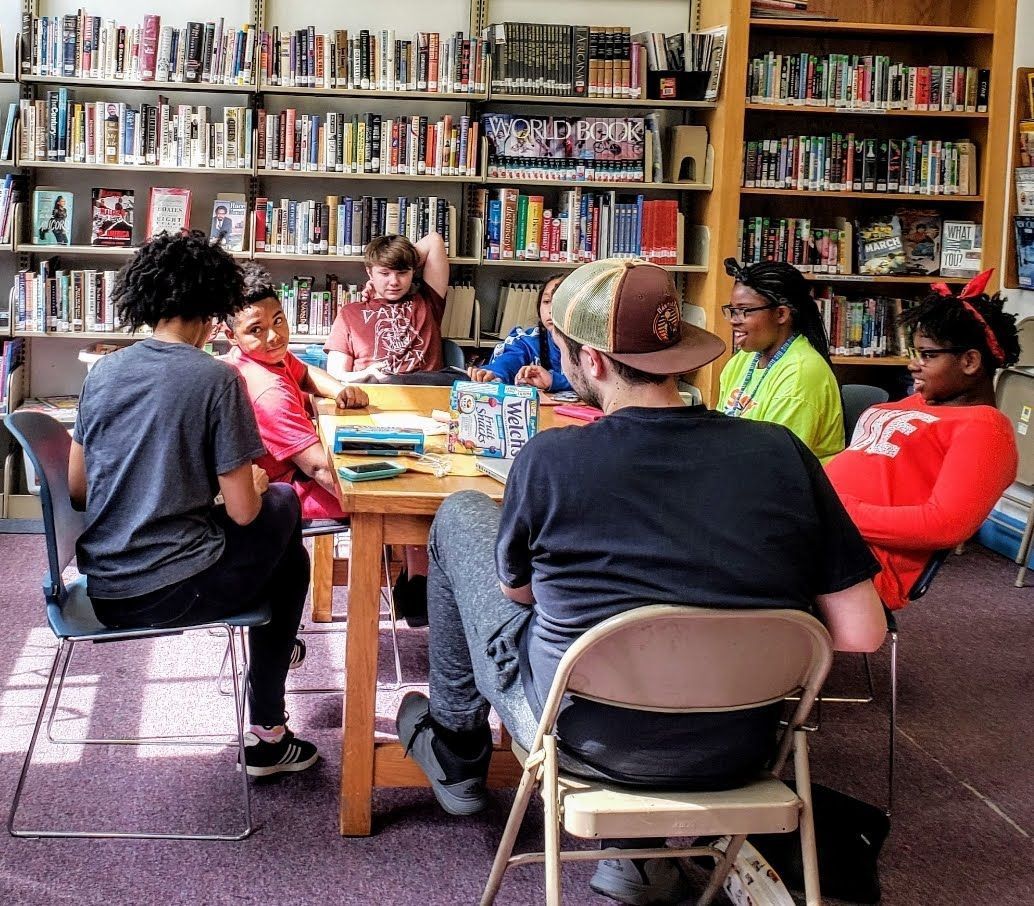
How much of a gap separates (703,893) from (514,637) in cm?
60

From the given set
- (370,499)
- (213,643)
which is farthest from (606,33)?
(370,499)

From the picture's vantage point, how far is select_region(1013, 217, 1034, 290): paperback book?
489 centimetres

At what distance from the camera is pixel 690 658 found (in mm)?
1641

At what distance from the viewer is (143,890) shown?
7.25 ft

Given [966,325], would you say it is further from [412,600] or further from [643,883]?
[412,600]

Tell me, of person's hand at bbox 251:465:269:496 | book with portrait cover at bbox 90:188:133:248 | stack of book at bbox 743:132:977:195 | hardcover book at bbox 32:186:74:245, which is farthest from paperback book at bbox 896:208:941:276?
person's hand at bbox 251:465:269:496

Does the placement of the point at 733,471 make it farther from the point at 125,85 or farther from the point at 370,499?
the point at 125,85

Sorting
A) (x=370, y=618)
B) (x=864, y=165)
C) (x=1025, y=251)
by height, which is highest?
(x=864, y=165)

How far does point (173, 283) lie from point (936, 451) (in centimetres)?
A: 159

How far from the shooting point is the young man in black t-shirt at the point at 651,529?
1.67 m

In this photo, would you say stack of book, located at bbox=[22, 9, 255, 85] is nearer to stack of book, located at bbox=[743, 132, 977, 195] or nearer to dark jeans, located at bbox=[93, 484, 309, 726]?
stack of book, located at bbox=[743, 132, 977, 195]

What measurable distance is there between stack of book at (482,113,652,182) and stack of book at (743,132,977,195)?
482 millimetres

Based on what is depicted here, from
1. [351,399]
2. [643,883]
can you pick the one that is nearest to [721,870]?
[643,883]

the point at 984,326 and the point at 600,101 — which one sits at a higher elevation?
the point at 600,101
